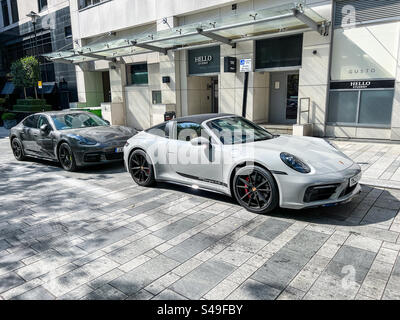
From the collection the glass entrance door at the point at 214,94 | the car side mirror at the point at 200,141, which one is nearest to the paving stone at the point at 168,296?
the car side mirror at the point at 200,141

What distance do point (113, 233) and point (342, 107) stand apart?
31.4ft

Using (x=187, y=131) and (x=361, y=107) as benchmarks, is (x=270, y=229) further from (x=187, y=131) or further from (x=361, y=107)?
(x=361, y=107)

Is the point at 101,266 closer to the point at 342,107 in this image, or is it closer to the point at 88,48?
the point at 342,107

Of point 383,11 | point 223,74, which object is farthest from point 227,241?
point 223,74

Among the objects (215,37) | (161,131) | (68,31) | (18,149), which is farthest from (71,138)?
(68,31)

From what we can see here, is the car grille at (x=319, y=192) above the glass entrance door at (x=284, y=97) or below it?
below

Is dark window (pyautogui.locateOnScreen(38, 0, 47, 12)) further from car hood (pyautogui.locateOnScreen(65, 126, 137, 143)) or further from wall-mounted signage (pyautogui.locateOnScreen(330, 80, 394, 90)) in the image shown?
wall-mounted signage (pyautogui.locateOnScreen(330, 80, 394, 90))

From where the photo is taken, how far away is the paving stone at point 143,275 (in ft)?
9.89

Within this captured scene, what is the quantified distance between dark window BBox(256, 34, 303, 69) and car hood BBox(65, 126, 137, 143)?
672 centimetres

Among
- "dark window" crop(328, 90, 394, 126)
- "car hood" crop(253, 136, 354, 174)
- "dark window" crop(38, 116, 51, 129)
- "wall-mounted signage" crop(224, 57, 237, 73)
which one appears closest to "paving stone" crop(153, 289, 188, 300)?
"car hood" crop(253, 136, 354, 174)

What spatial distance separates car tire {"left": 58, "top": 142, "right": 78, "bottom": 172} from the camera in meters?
7.59

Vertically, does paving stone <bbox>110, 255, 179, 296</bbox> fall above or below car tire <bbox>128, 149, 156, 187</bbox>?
below

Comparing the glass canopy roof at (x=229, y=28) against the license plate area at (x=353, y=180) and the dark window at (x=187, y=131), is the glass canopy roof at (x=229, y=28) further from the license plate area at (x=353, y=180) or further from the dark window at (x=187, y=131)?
the license plate area at (x=353, y=180)

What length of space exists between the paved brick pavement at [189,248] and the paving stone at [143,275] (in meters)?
0.01
